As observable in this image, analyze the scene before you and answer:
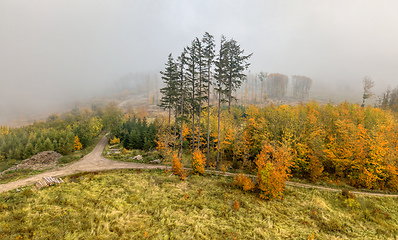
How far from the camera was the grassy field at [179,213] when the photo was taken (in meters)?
12.7

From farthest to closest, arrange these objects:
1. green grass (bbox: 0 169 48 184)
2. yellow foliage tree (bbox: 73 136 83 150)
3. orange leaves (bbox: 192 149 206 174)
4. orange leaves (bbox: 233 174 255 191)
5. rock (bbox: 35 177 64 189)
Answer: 1. yellow foliage tree (bbox: 73 136 83 150)
2. orange leaves (bbox: 192 149 206 174)
3. green grass (bbox: 0 169 48 184)
4. orange leaves (bbox: 233 174 255 191)
5. rock (bbox: 35 177 64 189)

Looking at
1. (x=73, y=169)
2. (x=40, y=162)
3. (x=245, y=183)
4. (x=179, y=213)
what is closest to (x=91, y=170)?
(x=73, y=169)

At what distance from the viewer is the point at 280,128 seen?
34125mm

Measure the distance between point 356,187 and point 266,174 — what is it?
19159 mm

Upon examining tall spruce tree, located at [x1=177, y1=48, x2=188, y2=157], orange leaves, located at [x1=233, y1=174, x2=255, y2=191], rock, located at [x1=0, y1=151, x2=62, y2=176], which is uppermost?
tall spruce tree, located at [x1=177, y1=48, x2=188, y2=157]

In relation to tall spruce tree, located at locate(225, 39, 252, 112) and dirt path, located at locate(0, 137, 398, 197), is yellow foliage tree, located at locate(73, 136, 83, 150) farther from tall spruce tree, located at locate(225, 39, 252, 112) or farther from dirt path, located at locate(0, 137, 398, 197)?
tall spruce tree, located at locate(225, 39, 252, 112)

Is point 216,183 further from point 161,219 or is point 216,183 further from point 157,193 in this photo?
point 161,219

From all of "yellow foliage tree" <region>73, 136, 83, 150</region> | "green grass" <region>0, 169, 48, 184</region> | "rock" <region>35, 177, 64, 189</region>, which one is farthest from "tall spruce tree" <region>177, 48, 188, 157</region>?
"yellow foliage tree" <region>73, 136, 83, 150</region>

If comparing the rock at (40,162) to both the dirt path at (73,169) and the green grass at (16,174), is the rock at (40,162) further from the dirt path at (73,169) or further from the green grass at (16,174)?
the dirt path at (73,169)

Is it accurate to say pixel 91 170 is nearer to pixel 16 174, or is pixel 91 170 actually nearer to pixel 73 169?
pixel 73 169

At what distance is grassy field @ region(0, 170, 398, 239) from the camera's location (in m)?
12.7

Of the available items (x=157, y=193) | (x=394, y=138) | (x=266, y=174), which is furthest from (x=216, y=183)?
(x=394, y=138)

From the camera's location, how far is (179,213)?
52.8 ft

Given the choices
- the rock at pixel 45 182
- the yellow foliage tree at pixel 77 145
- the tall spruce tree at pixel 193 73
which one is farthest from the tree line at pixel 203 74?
the yellow foliage tree at pixel 77 145
